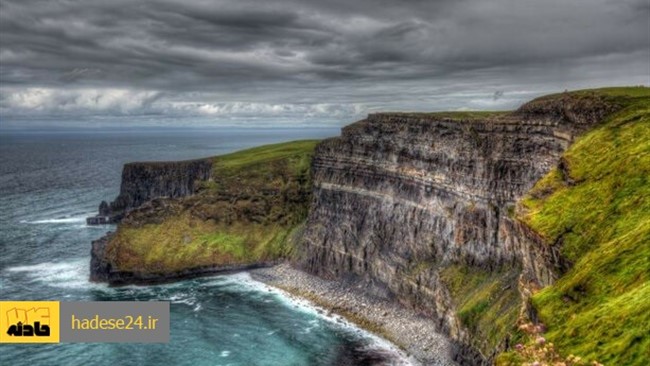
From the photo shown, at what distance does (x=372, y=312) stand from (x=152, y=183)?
115 meters

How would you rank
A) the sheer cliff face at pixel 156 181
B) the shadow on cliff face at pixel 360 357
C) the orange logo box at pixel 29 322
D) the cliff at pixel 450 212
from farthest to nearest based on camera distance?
the sheer cliff face at pixel 156 181, the shadow on cliff face at pixel 360 357, the cliff at pixel 450 212, the orange logo box at pixel 29 322

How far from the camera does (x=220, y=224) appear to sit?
5714 inches

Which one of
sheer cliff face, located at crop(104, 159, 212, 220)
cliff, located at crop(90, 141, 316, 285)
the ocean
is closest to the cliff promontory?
cliff, located at crop(90, 141, 316, 285)

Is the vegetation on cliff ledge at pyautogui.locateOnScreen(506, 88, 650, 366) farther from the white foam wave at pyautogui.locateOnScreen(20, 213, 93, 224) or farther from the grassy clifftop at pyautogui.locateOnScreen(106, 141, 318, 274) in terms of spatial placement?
the white foam wave at pyautogui.locateOnScreen(20, 213, 93, 224)

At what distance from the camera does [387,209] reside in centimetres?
11769

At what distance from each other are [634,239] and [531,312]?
9.28 meters

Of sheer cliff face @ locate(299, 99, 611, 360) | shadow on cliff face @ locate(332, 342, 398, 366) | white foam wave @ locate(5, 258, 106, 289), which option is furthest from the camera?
white foam wave @ locate(5, 258, 106, 289)

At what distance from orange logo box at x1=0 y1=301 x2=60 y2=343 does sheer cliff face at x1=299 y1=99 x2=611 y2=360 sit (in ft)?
189

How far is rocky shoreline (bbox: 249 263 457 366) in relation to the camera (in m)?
86.2

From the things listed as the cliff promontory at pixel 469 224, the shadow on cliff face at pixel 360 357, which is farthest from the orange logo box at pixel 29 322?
the cliff promontory at pixel 469 224

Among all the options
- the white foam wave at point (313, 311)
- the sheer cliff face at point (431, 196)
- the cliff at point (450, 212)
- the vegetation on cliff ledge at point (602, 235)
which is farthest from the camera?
the white foam wave at point (313, 311)

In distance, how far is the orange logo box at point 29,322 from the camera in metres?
66.7

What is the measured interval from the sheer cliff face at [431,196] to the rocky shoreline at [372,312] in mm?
2512

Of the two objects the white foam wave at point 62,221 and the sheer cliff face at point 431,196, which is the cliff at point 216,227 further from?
the white foam wave at point 62,221
